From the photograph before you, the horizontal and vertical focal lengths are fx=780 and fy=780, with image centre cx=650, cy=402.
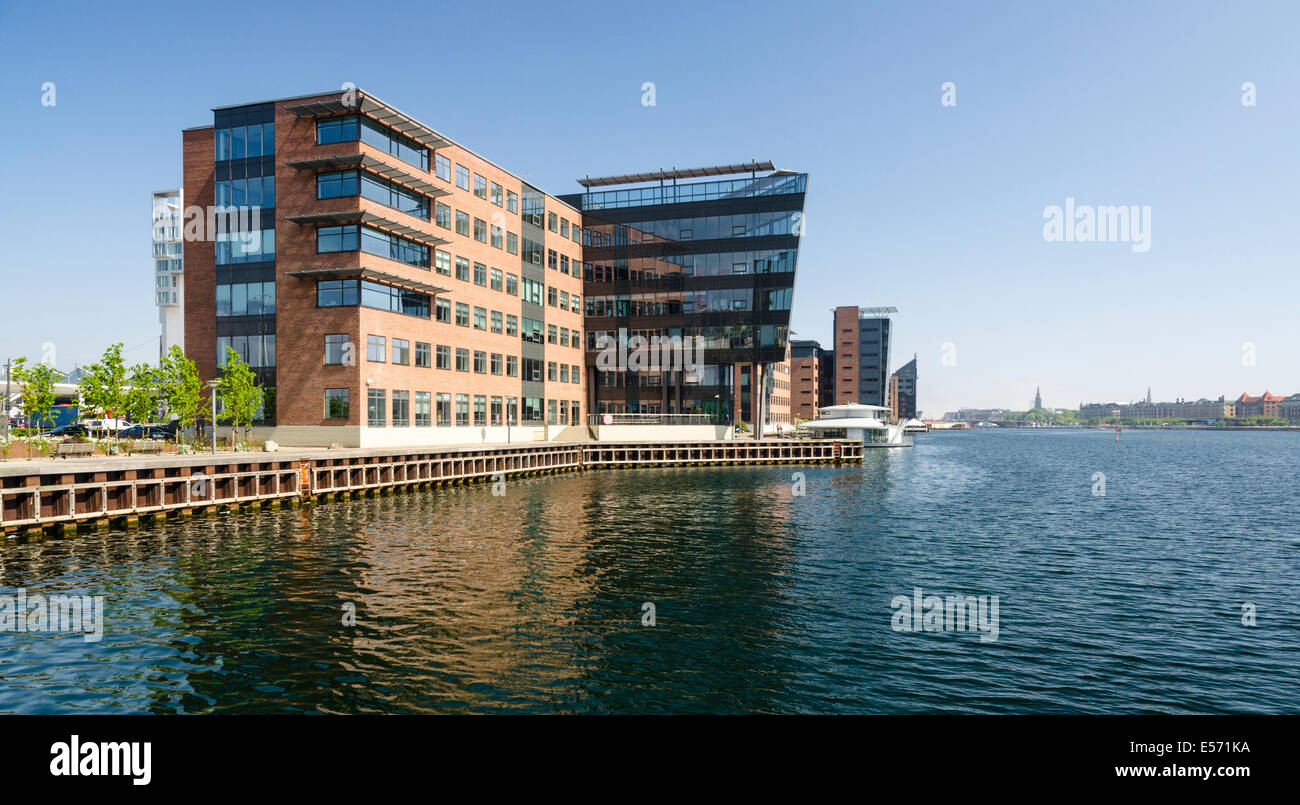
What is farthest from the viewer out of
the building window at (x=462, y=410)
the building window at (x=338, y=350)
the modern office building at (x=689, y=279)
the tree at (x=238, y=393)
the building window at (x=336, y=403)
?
the modern office building at (x=689, y=279)

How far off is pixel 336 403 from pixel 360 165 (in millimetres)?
17630

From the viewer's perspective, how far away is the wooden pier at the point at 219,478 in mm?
31531

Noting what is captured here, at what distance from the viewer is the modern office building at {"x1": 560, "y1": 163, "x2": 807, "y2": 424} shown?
3388 inches

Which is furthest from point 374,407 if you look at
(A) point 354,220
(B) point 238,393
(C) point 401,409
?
(A) point 354,220

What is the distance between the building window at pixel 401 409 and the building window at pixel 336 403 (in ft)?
13.1

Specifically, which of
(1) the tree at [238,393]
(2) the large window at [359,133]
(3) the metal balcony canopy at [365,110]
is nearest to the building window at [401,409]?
(1) the tree at [238,393]

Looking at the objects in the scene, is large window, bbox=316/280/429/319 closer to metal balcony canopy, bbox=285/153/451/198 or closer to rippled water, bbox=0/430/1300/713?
metal balcony canopy, bbox=285/153/451/198

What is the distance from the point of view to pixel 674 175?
9062 centimetres

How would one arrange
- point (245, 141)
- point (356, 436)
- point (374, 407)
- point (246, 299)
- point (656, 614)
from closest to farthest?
point (656, 614), point (356, 436), point (374, 407), point (245, 141), point (246, 299)

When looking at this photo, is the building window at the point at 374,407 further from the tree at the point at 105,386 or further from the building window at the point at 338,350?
the tree at the point at 105,386

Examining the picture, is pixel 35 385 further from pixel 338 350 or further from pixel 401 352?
pixel 401 352

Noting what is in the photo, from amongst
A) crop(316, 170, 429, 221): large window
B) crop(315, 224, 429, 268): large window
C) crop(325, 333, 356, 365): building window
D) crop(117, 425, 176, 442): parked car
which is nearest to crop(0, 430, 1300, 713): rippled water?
crop(325, 333, 356, 365): building window

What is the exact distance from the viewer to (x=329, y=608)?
797 inches

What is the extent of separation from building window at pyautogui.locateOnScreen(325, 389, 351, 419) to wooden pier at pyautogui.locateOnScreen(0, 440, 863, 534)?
5.35m
